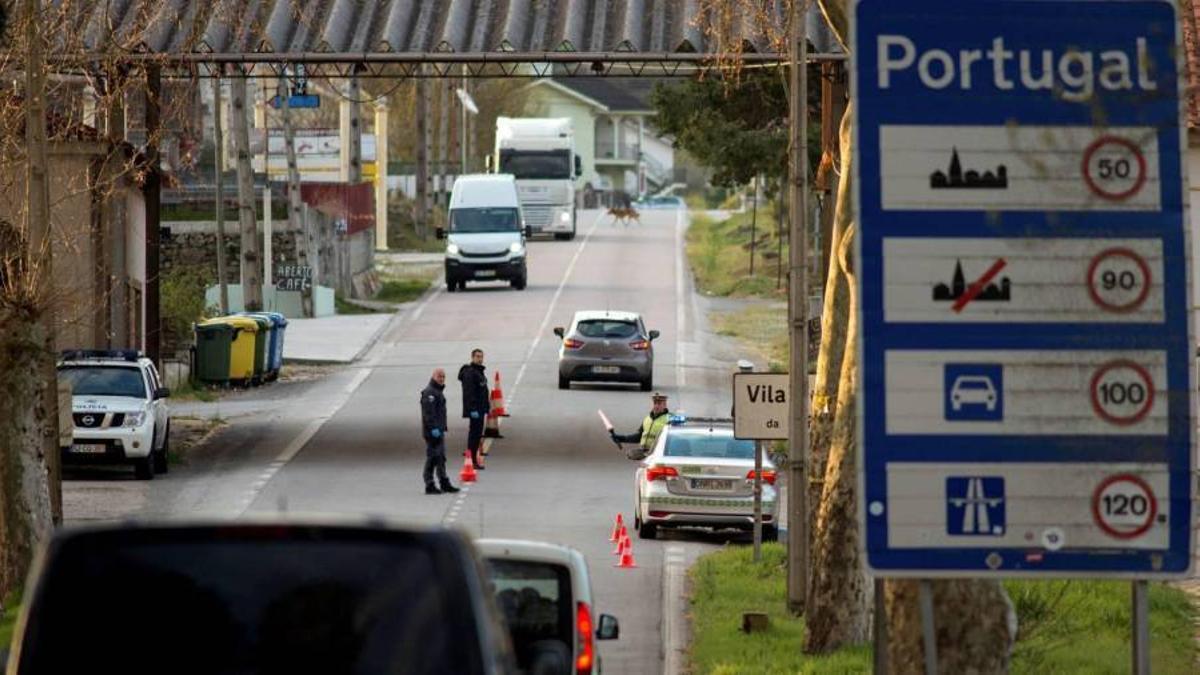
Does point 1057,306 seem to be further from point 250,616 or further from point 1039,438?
point 250,616

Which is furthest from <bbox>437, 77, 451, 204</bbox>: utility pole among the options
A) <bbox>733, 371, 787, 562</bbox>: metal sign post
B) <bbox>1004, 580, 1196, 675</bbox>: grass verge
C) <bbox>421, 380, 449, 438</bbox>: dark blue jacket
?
<bbox>1004, 580, 1196, 675</bbox>: grass verge

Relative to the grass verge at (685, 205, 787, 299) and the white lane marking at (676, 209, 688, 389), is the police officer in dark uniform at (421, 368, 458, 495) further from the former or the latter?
the grass verge at (685, 205, 787, 299)

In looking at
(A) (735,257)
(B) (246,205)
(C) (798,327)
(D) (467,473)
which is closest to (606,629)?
(C) (798,327)

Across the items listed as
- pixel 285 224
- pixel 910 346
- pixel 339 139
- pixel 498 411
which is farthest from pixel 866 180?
pixel 339 139

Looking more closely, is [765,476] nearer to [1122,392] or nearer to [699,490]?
[699,490]

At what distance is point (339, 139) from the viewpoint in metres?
85.0

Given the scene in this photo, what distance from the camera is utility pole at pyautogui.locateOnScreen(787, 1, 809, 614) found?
21828mm

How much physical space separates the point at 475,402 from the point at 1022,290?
27.3 m

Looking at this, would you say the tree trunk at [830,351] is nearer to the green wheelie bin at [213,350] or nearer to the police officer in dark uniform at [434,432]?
the police officer in dark uniform at [434,432]

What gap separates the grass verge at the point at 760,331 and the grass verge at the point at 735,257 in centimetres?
398

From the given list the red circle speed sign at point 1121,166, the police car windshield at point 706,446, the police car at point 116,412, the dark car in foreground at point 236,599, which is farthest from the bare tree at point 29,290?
the red circle speed sign at point 1121,166

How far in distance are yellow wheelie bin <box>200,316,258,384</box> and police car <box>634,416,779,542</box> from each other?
18.6 m

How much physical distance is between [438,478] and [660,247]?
57.2m

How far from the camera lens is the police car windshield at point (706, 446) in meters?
29.3
